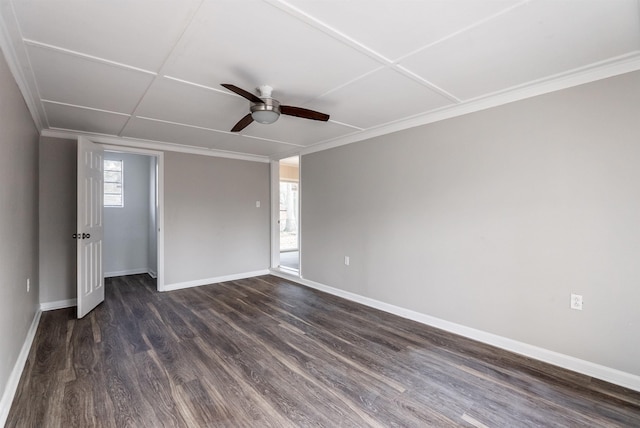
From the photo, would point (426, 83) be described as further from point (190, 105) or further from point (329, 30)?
point (190, 105)

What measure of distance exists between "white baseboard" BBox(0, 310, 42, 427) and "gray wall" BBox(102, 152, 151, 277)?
282 centimetres

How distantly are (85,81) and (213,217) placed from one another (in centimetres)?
292

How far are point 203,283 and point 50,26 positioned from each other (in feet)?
13.0

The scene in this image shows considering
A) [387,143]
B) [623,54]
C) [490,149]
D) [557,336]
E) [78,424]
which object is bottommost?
[78,424]

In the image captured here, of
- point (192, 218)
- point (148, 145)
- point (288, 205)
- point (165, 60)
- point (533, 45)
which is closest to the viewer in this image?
point (533, 45)

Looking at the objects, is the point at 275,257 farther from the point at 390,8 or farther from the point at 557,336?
the point at 390,8

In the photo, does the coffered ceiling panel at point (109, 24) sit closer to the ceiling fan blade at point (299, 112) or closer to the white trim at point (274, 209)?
the ceiling fan blade at point (299, 112)

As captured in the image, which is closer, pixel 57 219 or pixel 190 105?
pixel 190 105

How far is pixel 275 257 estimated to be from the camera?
5699 millimetres

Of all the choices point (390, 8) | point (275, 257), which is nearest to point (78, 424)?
point (390, 8)

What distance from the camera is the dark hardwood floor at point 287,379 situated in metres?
1.81

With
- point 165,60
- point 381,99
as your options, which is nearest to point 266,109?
point 165,60

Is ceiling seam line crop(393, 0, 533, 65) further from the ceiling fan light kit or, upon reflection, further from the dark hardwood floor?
the dark hardwood floor

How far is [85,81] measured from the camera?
2314 mm
